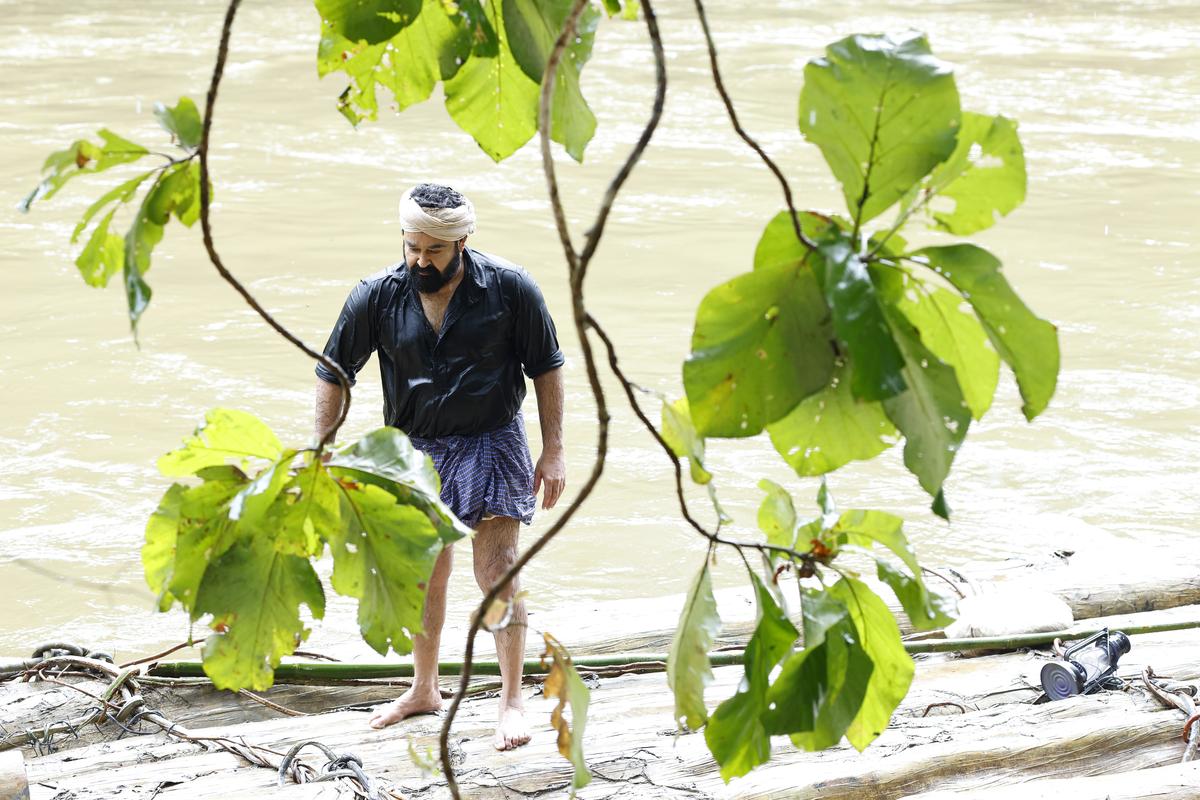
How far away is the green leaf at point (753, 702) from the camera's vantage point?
113 centimetres

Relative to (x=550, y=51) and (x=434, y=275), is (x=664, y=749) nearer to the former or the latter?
(x=434, y=275)

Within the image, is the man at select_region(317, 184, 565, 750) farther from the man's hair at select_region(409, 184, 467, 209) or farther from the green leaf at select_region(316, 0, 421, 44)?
the green leaf at select_region(316, 0, 421, 44)

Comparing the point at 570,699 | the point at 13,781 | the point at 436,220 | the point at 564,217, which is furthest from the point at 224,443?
the point at 436,220

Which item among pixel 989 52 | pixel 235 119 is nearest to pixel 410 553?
pixel 235 119

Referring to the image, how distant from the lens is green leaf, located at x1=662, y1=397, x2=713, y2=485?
3.59 feet

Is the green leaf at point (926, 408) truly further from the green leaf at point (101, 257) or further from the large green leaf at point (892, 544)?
the green leaf at point (101, 257)

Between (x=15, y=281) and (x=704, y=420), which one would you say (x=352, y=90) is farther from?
(x=15, y=281)

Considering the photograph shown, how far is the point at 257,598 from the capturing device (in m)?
1.11

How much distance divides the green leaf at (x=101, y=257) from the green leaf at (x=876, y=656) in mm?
595

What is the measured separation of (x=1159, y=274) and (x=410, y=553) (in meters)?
10.4

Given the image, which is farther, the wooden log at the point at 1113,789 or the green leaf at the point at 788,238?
the wooden log at the point at 1113,789

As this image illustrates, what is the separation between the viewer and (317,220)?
11609mm

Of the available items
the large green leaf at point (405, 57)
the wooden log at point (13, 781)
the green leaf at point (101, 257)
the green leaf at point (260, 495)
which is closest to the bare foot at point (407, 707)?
the wooden log at point (13, 781)

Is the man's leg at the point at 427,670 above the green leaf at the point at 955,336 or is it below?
below
